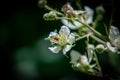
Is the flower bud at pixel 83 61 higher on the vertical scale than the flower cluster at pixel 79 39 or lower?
lower

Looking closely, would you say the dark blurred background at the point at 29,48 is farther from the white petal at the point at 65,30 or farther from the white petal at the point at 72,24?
the white petal at the point at 65,30

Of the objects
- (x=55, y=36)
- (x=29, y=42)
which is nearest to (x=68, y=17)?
(x=55, y=36)

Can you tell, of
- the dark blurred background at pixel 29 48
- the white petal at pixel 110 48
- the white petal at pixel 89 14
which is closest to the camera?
the white petal at pixel 110 48

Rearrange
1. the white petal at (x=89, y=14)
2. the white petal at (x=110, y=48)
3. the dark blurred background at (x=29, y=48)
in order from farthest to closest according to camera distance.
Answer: the dark blurred background at (x=29, y=48) → the white petal at (x=89, y=14) → the white petal at (x=110, y=48)

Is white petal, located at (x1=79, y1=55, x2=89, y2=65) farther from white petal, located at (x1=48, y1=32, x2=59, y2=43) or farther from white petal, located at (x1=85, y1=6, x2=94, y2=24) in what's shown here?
white petal, located at (x1=85, y1=6, x2=94, y2=24)

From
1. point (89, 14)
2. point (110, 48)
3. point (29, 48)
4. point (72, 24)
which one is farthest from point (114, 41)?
point (29, 48)

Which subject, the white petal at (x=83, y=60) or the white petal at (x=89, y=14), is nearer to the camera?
the white petal at (x=83, y=60)

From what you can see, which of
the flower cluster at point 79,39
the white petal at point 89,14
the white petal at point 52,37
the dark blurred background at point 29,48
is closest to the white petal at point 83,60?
the flower cluster at point 79,39
